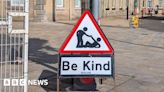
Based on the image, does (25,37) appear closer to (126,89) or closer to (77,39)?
(77,39)

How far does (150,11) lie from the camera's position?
55625mm

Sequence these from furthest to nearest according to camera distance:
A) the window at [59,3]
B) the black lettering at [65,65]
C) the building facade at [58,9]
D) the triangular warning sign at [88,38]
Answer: the window at [59,3] → the building facade at [58,9] → the triangular warning sign at [88,38] → the black lettering at [65,65]

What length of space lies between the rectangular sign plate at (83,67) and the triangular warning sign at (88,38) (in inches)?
6.2

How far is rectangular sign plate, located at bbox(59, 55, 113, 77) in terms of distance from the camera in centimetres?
683

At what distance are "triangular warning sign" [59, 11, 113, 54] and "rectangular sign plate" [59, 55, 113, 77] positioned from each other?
158 mm

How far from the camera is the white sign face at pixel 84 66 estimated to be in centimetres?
683

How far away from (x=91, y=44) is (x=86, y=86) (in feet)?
3.24

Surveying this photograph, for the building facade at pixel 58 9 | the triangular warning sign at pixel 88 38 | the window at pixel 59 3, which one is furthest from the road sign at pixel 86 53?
the window at pixel 59 3

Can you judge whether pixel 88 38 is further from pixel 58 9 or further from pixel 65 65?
pixel 58 9

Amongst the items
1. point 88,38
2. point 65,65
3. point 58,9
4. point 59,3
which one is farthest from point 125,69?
point 59,3

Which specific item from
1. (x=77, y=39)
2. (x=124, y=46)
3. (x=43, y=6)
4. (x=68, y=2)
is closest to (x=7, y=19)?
(x=77, y=39)

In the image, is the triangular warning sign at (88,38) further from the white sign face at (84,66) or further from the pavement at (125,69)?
the pavement at (125,69)

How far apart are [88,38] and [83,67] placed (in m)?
0.56

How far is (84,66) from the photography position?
22.6 feet
